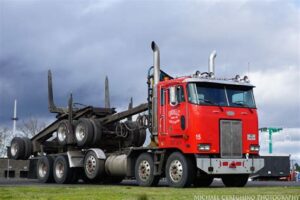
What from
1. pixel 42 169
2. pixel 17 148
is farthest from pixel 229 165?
pixel 17 148

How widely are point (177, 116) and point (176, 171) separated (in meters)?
1.52

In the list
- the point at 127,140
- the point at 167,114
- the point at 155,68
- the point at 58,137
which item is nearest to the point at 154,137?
the point at 167,114

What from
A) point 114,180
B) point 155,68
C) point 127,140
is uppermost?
point 155,68

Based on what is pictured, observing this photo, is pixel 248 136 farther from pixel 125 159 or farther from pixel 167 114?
pixel 125 159

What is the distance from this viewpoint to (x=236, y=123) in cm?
1630

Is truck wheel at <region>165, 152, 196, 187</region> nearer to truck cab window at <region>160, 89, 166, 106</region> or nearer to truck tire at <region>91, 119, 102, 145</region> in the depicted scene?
truck cab window at <region>160, 89, 166, 106</region>

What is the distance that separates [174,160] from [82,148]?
5.44 metres

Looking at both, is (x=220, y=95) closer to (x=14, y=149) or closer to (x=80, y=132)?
(x=80, y=132)

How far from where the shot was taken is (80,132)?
2033 centimetres

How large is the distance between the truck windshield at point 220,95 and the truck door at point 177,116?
313 mm

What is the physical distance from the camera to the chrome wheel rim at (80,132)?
65.9 ft

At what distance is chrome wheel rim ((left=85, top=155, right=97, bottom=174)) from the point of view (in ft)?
64.1

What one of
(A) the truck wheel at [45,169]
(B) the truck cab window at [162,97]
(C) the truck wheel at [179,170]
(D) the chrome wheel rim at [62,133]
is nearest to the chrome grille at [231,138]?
(C) the truck wheel at [179,170]

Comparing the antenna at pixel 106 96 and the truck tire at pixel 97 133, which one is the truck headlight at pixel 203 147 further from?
the antenna at pixel 106 96
